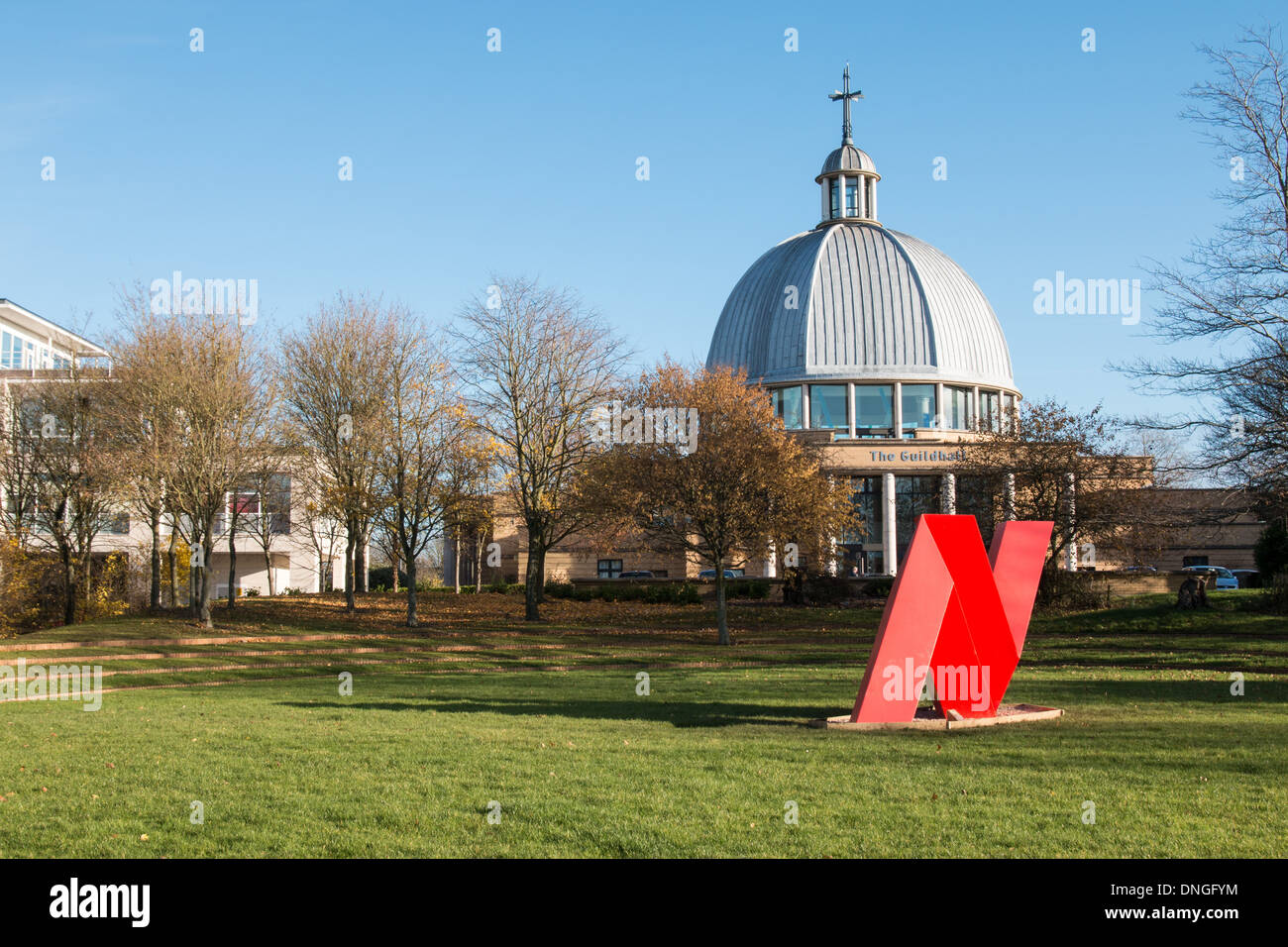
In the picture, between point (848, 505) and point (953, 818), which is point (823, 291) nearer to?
point (848, 505)

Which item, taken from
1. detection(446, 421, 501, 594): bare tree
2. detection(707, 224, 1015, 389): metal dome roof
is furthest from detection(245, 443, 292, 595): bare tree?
detection(707, 224, 1015, 389): metal dome roof

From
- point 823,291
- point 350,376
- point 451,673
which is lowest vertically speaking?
point 451,673

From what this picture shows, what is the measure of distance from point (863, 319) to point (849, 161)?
16005mm

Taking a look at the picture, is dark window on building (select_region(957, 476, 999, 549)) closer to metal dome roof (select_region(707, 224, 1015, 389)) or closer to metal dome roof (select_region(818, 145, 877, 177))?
metal dome roof (select_region(707, 224, 1015, 389))

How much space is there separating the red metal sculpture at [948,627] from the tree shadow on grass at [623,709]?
4.92 ft

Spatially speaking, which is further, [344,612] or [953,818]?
[344,612]

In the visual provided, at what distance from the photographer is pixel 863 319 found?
6869cm

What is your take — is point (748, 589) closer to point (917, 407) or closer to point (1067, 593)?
point (1067, 593)

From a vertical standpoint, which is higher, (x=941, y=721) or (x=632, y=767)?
(x=632, y=767)

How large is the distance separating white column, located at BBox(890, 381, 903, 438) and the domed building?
2.5 inches

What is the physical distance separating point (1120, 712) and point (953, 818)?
8.59 meters

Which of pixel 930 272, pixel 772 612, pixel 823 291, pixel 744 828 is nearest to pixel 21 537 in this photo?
pixel 772 612

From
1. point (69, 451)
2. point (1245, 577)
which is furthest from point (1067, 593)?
point (69, 451)
